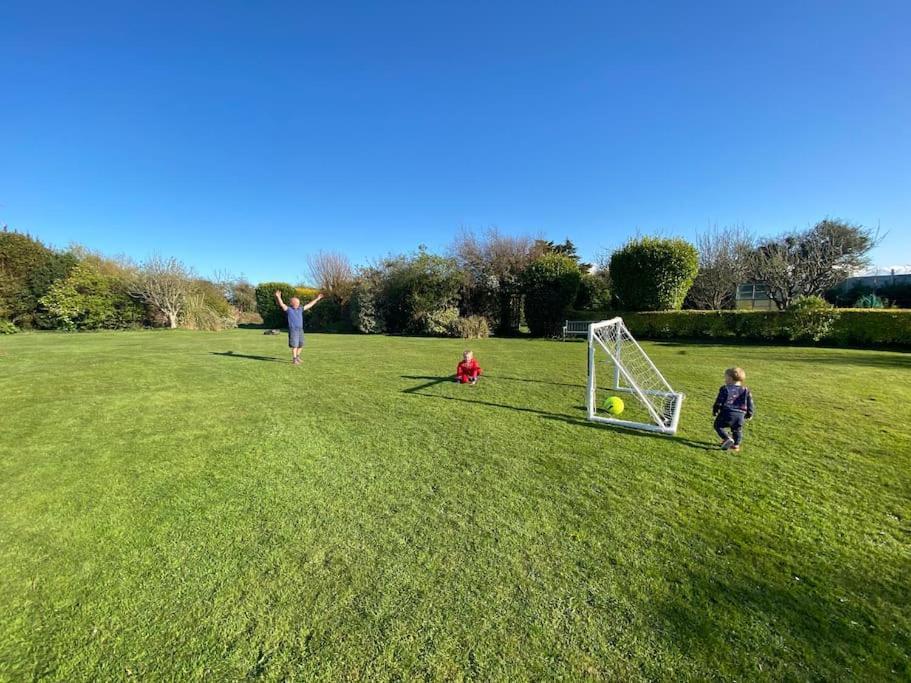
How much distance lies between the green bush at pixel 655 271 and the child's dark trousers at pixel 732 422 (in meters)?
14.5

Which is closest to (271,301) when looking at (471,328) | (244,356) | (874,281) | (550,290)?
(471,328)

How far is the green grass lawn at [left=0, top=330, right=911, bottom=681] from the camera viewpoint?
1951mm

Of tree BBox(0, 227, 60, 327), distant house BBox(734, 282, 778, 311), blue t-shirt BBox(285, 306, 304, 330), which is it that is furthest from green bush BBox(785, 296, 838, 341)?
tree BBox(0, 227, 60, 327)

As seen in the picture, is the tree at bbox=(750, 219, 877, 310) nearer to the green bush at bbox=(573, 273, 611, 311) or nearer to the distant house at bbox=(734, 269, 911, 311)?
the distant house at bbox=(734, 269, 911, 311)

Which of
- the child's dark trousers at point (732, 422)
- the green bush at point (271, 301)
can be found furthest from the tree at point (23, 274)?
the child's dark trousers at point (732, 422)

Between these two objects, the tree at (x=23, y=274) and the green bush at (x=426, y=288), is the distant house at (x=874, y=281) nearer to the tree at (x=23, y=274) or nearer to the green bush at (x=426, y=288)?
the green bush at (x=426, y=288)

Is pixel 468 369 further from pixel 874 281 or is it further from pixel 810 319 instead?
pixel 874 281

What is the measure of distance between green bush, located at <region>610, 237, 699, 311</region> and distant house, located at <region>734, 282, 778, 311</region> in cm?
949

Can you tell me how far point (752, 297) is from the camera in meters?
24.4

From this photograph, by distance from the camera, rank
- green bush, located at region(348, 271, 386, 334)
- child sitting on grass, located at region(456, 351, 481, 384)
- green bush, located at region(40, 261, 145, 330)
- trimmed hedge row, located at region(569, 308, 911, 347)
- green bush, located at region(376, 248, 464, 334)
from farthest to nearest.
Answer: green bush, located at region(40, 261, 145, 330) → green bush, located at region(348, 271, 386, 334) → green bush, located at region(376, 248, 464, 334) → trimmed hedge row, located at region(569, 308, 911, 347) → child sitting on grass, located at region(456, 351, 481, 384)

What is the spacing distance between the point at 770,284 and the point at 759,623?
86.6 ft

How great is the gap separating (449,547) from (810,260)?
1100 inches

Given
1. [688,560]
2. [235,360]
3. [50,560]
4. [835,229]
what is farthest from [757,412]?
[835,229]

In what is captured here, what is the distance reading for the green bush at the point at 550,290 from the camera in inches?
773
